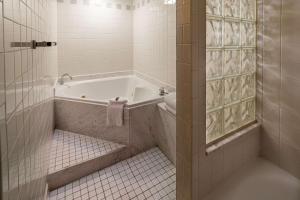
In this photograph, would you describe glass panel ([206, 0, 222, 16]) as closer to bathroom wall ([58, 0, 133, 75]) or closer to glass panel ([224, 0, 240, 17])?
glass panel ([224, 0, 240, 17])

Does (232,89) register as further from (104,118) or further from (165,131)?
(104,118)

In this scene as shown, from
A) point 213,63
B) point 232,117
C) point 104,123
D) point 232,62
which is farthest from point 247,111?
point 104,123

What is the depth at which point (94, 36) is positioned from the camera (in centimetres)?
354

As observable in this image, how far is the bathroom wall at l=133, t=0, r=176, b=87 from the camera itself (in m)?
2.61

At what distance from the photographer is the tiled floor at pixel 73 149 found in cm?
197

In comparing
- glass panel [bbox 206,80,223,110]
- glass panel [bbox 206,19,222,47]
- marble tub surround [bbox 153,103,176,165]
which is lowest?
marble tub surround [bbox 153,103,176,165]

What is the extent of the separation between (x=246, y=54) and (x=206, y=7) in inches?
20.2

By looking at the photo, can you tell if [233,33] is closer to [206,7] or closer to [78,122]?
[206,7]

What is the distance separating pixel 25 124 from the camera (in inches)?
35.3

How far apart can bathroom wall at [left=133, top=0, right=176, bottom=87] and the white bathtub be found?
208 millimetres

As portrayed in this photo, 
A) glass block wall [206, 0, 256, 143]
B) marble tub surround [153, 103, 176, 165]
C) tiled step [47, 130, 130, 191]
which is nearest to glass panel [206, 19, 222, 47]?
glass block wall [206, 0, 256, 143]

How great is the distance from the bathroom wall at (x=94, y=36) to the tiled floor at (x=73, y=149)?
4.44 ft

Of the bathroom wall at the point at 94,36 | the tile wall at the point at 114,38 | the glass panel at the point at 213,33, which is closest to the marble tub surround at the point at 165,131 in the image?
the tile wall at the point at 114,38

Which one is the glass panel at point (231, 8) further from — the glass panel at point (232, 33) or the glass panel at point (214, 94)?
the glass panel at point (214, 94)
